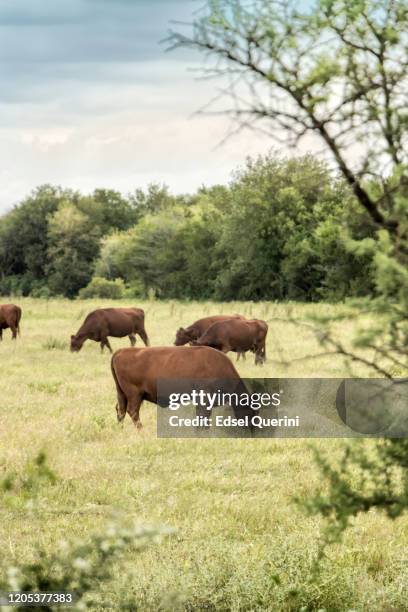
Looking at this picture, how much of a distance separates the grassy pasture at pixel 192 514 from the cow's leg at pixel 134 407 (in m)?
0.22

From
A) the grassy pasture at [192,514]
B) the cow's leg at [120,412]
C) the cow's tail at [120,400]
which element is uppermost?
the cow's tail at [120,400]

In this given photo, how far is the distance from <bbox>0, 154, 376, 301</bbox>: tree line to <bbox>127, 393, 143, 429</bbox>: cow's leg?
14317 millimetres

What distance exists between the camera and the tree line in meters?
49.1

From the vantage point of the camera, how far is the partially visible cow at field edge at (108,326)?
70.3 feet

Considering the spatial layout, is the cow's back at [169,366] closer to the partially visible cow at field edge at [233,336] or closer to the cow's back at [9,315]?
the partially visible cow at field edge at [233,336]

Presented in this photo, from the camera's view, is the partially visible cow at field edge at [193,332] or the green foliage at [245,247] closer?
the partially visible cow at field edge at [193,332]

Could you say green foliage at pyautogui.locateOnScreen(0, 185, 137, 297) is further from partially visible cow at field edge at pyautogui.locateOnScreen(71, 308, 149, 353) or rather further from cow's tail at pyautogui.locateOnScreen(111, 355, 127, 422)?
cow's tail at pyautogui.locateOnScreen(111, 355, 127, 422)

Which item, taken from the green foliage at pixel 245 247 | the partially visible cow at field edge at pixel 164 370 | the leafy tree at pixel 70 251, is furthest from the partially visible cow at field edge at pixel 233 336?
the leafy tree at pixel 70 251

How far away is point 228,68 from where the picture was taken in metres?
3.93

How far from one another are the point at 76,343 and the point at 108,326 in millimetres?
1114

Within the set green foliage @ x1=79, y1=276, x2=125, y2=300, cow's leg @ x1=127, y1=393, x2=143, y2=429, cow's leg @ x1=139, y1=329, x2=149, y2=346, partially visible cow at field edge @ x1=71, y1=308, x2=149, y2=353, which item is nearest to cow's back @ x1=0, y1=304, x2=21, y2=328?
partially visible cow at field edge @ x1=71, y1=308, x2=149, y2=353

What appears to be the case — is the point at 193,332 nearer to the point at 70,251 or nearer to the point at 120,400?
the point at 120,400

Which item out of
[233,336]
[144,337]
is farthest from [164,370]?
[144,337]

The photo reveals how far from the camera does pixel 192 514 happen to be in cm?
781
